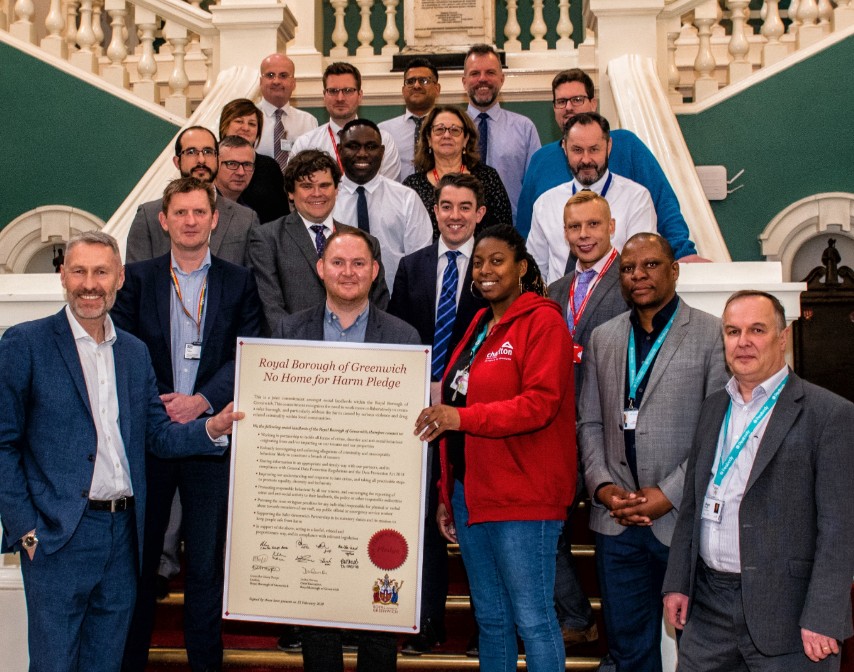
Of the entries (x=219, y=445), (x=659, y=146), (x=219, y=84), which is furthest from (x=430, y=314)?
(x=219, y=84)

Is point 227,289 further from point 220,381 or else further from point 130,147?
point 130,147

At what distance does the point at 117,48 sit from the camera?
28.1 ft

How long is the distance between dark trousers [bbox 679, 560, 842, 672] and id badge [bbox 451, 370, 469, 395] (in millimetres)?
953

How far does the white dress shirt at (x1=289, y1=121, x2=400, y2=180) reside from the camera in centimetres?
594

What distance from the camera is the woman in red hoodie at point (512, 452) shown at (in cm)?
345

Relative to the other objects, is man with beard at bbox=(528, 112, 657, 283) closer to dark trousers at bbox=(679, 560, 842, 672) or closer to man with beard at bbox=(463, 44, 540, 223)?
man with beard at bbox=(463, 44, 540, 223)

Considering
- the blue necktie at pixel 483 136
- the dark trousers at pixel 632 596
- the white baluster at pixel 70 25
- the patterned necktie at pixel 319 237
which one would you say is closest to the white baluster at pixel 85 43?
the white baluster at pixel 70 25

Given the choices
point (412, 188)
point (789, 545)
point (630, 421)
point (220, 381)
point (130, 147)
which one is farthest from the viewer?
point (130, 147)

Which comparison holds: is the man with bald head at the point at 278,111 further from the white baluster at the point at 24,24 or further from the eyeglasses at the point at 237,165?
the white baluster at the point at 24,24

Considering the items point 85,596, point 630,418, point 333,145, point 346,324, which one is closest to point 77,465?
point 85,596

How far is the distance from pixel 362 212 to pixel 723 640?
267 centimetres

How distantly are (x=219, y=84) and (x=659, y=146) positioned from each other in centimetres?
322

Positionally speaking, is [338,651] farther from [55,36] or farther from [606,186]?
[55,36]

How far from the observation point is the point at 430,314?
14.5 ft
